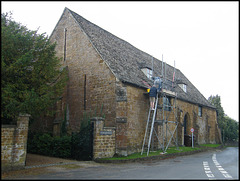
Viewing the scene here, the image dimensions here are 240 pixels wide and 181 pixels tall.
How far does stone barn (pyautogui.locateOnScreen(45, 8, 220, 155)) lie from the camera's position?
1775 centimetres

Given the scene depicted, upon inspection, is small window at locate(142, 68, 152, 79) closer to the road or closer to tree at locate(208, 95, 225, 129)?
the road

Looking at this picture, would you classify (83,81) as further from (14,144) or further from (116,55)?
(14,144)

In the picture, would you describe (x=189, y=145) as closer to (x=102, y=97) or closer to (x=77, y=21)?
(x=102, y=97)

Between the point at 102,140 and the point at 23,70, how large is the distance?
6.58 metres

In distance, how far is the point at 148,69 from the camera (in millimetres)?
23344

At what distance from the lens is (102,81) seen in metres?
18.8

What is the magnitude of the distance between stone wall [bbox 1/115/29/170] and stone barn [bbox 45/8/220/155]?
677 cm

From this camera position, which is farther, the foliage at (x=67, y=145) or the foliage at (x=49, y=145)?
the foliage at (x=49, y=145)

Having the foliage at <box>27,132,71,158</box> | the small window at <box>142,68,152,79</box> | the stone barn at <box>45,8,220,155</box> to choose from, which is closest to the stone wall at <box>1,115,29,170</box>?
the foliage at <box>27,132,71,158</box>

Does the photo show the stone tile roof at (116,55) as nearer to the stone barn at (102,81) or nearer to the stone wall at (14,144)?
the stone barn at (102,81)

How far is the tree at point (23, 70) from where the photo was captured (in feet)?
40.3

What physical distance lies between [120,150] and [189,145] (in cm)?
1301

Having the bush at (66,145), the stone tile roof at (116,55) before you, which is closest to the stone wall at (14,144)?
the bush at (66,145)

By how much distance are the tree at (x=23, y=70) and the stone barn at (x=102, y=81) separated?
4.15 metres
